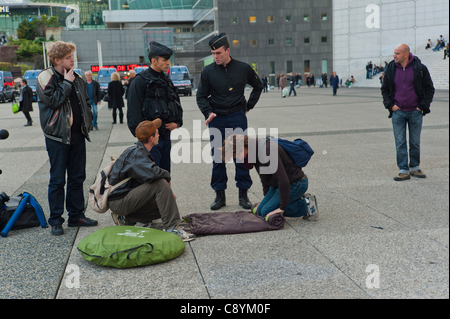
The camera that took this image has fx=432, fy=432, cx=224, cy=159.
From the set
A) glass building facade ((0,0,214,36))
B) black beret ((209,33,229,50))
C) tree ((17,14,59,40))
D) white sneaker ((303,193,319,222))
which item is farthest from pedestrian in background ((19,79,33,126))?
tree ((17,14,59,40))

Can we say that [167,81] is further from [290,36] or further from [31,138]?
[290,36]

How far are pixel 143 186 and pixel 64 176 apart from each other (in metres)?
0.98

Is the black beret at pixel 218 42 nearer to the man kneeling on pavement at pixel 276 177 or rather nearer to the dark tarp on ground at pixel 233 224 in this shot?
the man kneeling on pavement at pixel 276 177

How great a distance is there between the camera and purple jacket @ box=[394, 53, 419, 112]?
20.6 feet

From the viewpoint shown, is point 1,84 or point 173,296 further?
point 1,84

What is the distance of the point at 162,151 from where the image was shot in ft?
15.9

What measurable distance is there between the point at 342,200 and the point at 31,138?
10.4m

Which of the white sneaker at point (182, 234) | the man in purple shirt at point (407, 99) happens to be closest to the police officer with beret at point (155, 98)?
the white sneaker at point (182, 234)

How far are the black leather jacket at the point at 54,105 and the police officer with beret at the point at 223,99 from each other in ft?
5.02

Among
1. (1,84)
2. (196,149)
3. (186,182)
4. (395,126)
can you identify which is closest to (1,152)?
(196,149)

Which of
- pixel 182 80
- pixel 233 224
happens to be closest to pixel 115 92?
pixel 233 224

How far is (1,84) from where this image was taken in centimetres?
4147

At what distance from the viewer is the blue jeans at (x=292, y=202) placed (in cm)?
443

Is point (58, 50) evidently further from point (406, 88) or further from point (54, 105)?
point (406, 88)
